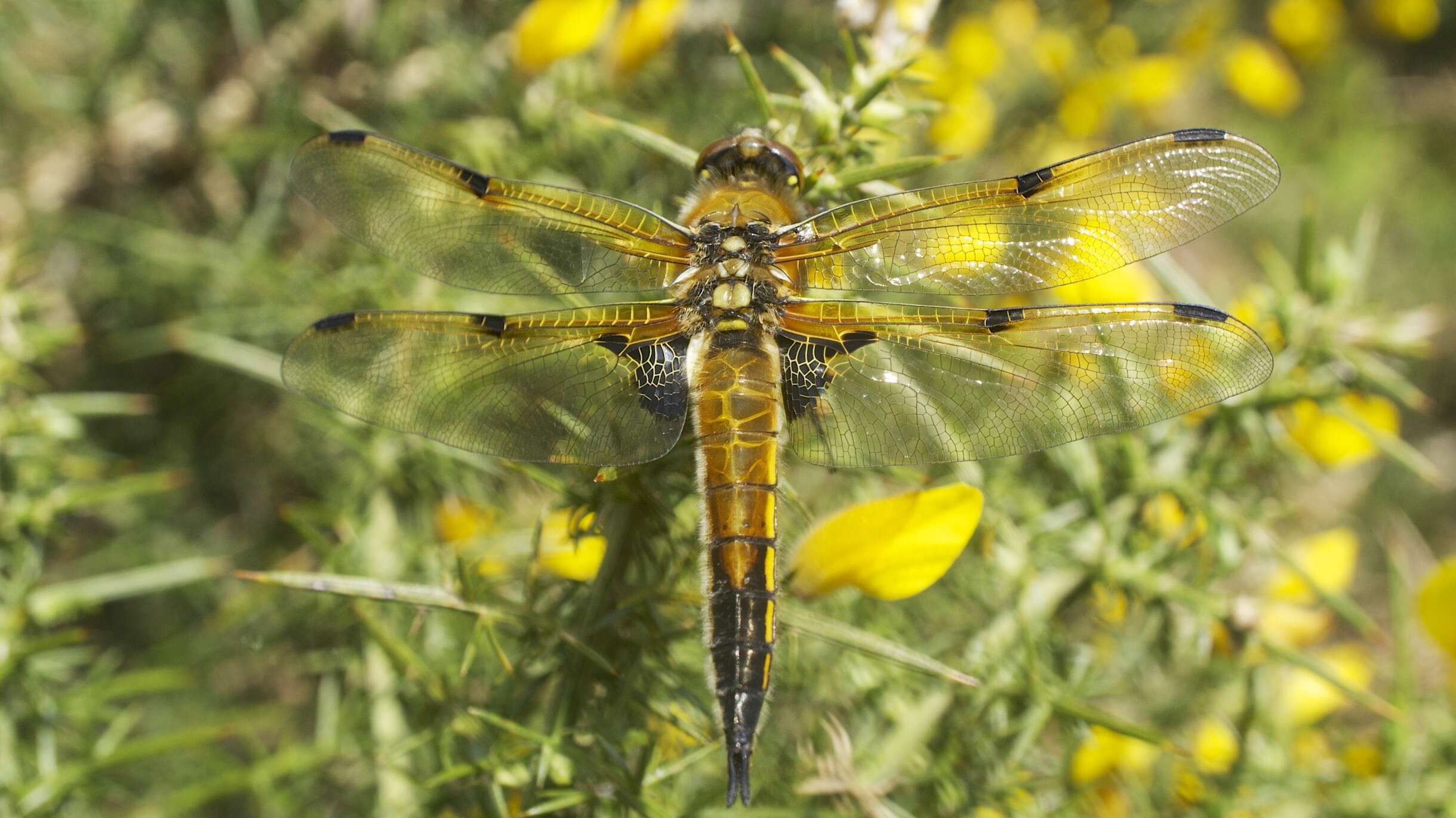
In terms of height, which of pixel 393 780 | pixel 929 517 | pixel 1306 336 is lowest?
pixel 393 780

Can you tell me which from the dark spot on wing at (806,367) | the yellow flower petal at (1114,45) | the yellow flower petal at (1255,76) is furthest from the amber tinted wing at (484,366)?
the yellow flower petal at (1255,76)

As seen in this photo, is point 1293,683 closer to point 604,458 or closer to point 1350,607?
point 1350,607

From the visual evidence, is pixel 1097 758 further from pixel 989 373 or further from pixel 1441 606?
pixel 989 373

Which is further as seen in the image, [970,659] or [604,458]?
[970,659]

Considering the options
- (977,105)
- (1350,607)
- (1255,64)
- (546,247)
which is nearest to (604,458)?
(546,247)

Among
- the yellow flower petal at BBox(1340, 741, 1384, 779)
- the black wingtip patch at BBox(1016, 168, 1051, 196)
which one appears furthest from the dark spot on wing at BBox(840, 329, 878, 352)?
the yellow flower petal at BBox(1340, 741, 1384, 779)

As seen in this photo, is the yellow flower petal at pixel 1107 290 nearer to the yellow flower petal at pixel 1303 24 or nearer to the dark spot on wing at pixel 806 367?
the dark spot on wing at pixel 806 367

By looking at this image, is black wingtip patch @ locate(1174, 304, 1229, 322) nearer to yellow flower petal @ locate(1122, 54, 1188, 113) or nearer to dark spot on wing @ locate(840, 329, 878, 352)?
dark spot on wing @ locate(840, 329, 878, 352)
